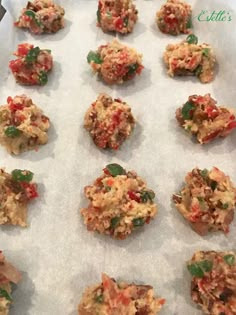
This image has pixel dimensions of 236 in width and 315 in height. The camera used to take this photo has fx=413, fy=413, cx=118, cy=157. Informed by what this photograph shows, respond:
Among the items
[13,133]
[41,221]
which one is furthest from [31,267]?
[13,133]

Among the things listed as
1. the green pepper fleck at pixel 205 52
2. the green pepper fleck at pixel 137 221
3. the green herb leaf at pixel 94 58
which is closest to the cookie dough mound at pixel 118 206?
the green pepper fleck at pixel 137 221

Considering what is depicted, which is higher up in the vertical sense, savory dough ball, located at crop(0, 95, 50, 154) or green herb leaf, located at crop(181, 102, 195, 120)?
green herb leaf, located at crop(181, 102, 195, 120)

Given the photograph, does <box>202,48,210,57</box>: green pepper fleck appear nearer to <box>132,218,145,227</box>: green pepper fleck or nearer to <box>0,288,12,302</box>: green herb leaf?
<box>132,218,145,227</box>: green pepper fleck

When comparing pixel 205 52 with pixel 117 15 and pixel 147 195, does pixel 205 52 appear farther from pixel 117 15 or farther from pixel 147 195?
pixel 147 195

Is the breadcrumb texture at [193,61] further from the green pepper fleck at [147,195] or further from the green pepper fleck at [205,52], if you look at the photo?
the green pepper fleck at [147,195]

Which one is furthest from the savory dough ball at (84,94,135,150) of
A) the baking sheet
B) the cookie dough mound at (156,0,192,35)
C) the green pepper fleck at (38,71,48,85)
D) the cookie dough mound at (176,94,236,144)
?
the cookie dough mound at (156,0,192,35)

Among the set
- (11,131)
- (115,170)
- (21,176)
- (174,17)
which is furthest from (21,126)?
(174,17)
